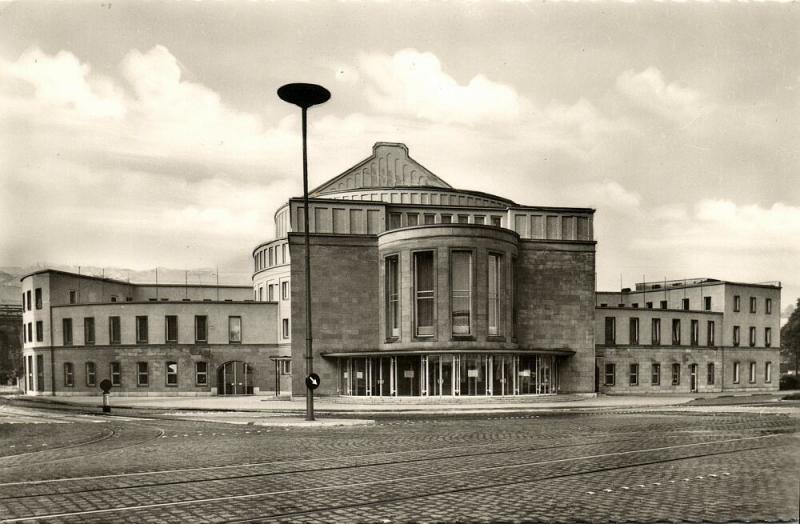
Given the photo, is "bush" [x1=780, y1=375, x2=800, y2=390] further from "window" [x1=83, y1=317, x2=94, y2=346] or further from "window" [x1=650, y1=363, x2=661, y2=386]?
"window" [x1=83, y1=317, x2=94, y2=346]

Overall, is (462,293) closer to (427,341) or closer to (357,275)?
(427,341)

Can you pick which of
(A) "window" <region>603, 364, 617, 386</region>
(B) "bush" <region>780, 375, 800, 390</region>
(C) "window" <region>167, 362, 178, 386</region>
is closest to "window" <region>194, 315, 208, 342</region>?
(C) "window" <region>167, 362, 178, 386</region>

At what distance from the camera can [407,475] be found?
11391 mm

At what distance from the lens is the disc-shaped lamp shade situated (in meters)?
20.1

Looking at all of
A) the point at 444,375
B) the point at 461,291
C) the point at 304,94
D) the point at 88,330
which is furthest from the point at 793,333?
the point at 304,94

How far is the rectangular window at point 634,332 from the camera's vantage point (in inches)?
2126

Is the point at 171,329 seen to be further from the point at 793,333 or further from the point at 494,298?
the point at 793,333

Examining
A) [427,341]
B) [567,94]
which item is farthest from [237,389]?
[567,94]

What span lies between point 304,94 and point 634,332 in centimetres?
4084

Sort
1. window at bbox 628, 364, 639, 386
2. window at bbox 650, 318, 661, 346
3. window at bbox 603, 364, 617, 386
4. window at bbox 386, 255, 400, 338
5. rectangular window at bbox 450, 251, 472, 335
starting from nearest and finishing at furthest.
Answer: rectangular window at bbox 450, 251, 472, 335, window at bbox 386, 255, 400, 338, window at bbox 603, 364, 617, 386, window at bbox 628, 364, 639, 386, window at bbox 650, 318, 661, 346

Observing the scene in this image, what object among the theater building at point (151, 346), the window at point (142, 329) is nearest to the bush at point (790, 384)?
the theater building at point (151, 346)

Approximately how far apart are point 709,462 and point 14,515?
443 inches

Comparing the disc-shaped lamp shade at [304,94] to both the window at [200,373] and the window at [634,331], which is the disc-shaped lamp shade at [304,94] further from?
the window at [634,331]

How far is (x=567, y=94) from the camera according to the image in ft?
72.7
